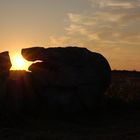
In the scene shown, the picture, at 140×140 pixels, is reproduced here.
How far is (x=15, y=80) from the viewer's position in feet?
75.3

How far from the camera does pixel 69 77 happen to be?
23703 mm

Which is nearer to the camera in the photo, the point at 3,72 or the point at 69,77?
the point at 3,72

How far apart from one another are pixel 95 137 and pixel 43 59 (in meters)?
7.43

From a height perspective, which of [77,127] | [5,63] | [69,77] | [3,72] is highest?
[5,63]

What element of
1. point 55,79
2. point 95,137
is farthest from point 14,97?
point 95,137

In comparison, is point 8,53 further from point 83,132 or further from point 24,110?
point 83,132

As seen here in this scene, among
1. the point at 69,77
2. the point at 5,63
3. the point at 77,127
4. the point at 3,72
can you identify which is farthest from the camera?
the point at 69,77

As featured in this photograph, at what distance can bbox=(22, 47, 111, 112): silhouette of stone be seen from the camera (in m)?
23.2

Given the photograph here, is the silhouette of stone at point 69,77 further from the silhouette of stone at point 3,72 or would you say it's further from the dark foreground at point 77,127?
the silhouette of stone at point 3,72

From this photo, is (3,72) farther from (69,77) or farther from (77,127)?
(77,127)

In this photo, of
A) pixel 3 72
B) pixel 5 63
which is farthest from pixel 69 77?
pixel 3 72

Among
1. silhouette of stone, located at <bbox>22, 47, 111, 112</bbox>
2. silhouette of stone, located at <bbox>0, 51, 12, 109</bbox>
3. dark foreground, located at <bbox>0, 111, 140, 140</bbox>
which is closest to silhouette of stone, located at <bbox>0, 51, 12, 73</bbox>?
silhouette of stone, located at <bbox>0, 51, 12, 109</bbox>

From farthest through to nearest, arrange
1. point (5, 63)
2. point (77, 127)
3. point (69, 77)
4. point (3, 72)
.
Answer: point (69, 77)
point (5, 63)
point (3, 72)
point (77, 127)

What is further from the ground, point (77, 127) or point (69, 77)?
point (69, 77)
